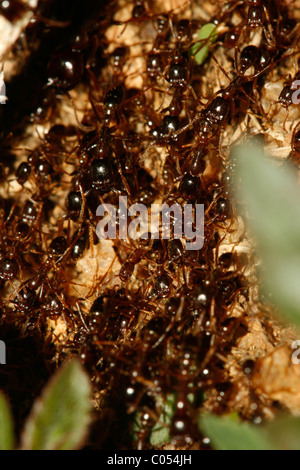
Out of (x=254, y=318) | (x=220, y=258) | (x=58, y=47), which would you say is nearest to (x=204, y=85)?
(x=58, y=47)

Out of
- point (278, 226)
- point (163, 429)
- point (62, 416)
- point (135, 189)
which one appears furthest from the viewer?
point (135, 189)

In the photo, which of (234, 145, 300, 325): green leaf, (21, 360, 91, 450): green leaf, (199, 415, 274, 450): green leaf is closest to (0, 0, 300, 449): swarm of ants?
(199, 415, 274, 450): green leaf

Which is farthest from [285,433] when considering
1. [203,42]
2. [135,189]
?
[203,42]

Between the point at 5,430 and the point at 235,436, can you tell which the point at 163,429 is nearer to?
the point at 235,436

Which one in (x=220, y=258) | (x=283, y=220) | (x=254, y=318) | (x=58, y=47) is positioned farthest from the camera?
(x=58, y=47)

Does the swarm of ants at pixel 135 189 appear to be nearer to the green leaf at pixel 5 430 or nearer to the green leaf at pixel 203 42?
the green leaf at pixel 203 42

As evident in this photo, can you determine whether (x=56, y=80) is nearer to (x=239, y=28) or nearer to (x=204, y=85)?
(x=204, y=85)
